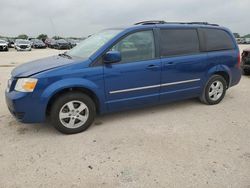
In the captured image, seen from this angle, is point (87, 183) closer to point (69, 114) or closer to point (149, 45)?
point (69, 114)

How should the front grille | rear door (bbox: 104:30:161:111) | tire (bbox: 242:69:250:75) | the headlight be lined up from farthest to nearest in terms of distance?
tire (bbox: 242:69:250:75)
the front grille
rear door (bbox: 104:30:161:111)
the headlight

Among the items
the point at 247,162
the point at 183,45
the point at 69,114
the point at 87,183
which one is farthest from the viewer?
the point at 183,45

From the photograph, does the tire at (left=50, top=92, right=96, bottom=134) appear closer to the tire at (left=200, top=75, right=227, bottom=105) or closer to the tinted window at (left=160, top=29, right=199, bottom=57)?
the tinted window at (left=160, top=29, right=199, bottom=57)

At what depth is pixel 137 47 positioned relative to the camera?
4020 millimetres

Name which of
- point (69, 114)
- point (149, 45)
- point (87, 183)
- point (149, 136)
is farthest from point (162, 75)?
point (87, 183)

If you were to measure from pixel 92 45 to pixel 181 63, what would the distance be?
5.56 feet

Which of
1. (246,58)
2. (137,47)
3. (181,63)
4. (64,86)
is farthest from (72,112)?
(246,58)

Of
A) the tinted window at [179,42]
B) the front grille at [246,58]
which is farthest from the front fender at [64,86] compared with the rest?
the front grille at [246,58]

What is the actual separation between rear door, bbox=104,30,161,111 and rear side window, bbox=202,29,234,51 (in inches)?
54.4

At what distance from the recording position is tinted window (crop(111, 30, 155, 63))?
3.92 metres

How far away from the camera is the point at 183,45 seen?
14.8 feet

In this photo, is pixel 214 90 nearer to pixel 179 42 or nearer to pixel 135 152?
pixel 179 42

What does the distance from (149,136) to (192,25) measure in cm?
252

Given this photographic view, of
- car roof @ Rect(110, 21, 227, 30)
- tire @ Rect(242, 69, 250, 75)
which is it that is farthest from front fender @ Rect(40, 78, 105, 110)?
tire @ Rect(242, 69, 250, 75)
